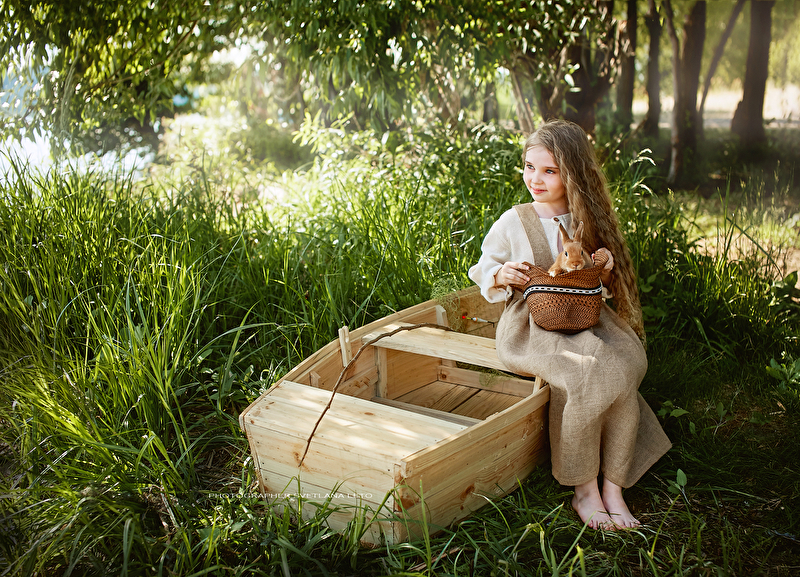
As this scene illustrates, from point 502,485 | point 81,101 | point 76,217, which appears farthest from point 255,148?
point 502,485

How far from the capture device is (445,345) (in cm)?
276

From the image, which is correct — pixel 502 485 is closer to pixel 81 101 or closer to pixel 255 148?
pixel 81 101

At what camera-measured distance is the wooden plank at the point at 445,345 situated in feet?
8.73

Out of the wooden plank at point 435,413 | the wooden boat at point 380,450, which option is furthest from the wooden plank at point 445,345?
the wooden plank at point 435,413

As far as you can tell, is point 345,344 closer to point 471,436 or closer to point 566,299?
point 471,436

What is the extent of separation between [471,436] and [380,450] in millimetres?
329

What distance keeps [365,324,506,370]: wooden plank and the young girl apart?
93 mm

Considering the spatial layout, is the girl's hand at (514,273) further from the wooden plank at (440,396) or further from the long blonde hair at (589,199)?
A: the wooden plank at (440,396)

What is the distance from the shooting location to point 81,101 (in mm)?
5414

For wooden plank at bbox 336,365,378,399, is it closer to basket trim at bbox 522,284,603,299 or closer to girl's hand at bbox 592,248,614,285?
basket trim at bbox 522,284,603,299

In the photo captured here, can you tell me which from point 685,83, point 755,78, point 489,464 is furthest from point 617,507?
point 685,83

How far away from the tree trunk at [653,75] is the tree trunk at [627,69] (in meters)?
0.16

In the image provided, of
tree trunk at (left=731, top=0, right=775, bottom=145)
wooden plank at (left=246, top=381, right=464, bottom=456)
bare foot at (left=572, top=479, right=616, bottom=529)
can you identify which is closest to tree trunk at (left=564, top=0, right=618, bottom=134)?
tree trunk at (left=731, top=0, right=775, bottom=145)

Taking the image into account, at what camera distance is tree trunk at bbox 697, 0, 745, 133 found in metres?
6.04
